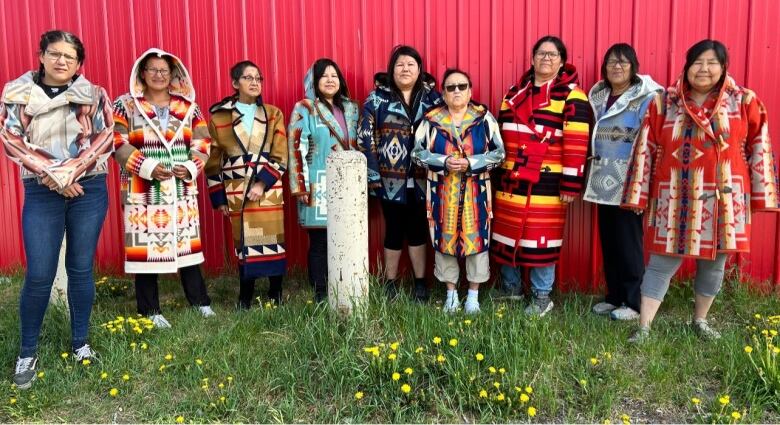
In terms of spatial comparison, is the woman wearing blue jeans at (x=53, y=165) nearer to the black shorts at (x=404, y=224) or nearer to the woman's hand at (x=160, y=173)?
the woman's hand at (x=160, y=173)

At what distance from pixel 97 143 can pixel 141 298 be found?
1.18 meters

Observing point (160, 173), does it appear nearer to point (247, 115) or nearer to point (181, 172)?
point (181, 172)

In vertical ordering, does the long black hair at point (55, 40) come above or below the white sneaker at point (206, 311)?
above

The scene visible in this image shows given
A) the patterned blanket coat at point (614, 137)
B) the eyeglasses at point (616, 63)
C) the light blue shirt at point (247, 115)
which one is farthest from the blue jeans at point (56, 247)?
the eyeglasses at point (616, 63)

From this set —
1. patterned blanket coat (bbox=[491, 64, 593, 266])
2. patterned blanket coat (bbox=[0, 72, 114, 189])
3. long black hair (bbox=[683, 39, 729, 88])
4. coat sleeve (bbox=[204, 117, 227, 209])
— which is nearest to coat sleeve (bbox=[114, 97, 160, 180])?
patterned blanket coat (bbox=[0, 72, 114, 189])

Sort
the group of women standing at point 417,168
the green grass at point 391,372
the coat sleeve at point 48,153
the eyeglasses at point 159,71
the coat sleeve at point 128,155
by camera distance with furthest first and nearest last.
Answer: the eyeglasses at point 159,71
the coat sleeve at point 128,155
the group of women standing at point 417,168
the coat sleeve at point 48,153
the green grass at point 391,372

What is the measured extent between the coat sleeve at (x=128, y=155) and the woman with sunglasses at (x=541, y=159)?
228 centimetres

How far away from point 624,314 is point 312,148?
7.81ft

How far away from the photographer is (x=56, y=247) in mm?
3232

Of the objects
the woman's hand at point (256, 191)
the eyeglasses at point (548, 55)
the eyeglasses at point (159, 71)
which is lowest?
the woman's hand at point (256, 191)

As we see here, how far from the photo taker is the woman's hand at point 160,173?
370 centimetres

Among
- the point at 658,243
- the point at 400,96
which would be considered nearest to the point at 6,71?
the point at 400,96

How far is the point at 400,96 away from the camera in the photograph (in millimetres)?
4121

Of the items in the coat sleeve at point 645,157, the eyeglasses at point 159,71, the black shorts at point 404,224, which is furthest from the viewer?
the black shorts at point 404,224
